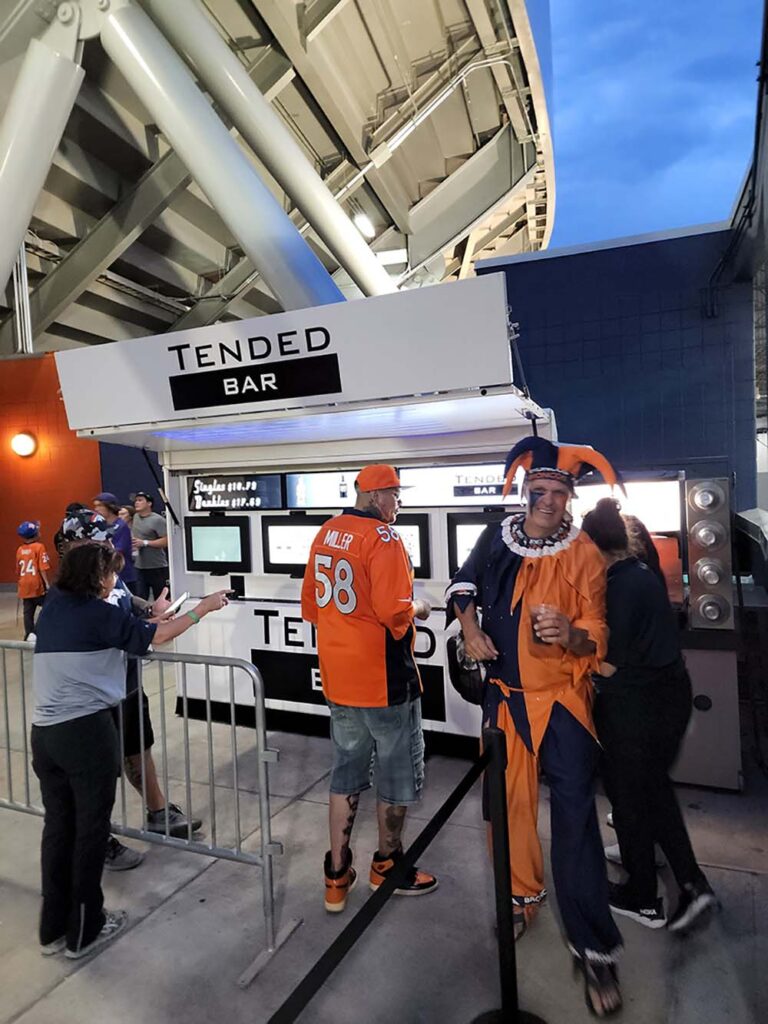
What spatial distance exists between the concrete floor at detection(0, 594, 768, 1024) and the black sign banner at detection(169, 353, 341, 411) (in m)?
2.43

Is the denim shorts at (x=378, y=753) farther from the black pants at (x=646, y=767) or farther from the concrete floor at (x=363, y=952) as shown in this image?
the black pants at (x=646, y=767)

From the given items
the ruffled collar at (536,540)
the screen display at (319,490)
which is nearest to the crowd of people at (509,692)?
the ruffled collar at (536,540)

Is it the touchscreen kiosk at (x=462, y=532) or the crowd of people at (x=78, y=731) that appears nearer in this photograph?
the crowd of people at (x=78, y=731)

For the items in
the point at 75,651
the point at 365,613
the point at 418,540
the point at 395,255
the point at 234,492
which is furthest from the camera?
the point at 395,255

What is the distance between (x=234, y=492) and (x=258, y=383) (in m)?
1.80

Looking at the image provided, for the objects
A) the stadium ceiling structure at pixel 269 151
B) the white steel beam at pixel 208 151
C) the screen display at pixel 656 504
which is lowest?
the screen display at pixel 656 504

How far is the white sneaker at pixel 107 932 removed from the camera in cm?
265

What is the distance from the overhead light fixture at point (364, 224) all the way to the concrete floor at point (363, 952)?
926 cm

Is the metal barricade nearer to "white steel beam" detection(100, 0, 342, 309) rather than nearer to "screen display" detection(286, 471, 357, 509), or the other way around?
"screen display" detection(286, 471, 357, 509)

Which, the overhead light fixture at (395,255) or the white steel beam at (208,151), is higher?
the overhead light fixture at (395,255)

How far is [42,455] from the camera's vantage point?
13.4 meters

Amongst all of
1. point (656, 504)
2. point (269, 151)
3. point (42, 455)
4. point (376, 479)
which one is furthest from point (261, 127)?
point (42, 455)

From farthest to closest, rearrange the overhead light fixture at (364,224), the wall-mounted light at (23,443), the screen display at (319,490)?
the wall-mounted light at (23,443), the overhead light fixture at (364,224), the screen display at (319,490)

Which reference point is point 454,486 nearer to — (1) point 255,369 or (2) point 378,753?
(1) point 255,369
